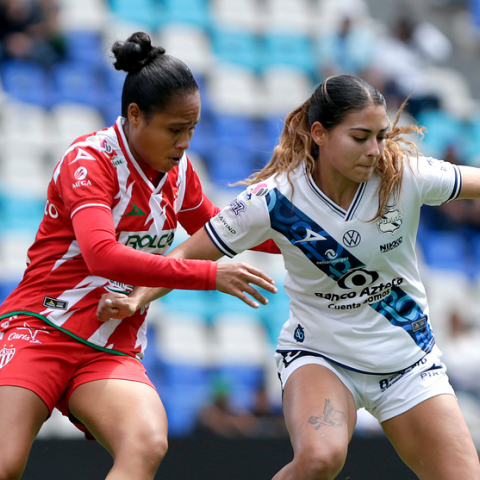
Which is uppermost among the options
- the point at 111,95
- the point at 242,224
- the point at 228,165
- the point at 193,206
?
the point at 242,224

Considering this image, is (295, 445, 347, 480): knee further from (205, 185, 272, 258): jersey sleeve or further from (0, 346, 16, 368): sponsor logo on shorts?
(0, 346, 16, 368): sponsor logo on shorts

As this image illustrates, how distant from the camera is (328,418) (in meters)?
2.90

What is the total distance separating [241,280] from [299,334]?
62 cm

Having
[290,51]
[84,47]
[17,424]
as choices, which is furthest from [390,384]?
[290,51]

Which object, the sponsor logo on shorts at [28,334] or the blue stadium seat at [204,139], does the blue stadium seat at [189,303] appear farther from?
the sponsor logo on shorts at [28,334]

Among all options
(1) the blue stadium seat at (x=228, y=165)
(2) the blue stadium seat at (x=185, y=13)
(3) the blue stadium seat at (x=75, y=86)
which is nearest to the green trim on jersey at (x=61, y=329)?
(1) the blue stadium seat at (x=228, y=165)

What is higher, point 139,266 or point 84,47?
point 139,266

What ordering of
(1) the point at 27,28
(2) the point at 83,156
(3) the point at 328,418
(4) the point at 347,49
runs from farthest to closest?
(4) the point at 347,49
(1) the point at 27,28
(2) the point at 83,156
(3) the point at 328,418

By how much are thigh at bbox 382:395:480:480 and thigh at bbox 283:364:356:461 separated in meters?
0.23

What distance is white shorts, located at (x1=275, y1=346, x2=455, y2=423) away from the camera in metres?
3.10

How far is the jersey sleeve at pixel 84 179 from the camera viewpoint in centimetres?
291

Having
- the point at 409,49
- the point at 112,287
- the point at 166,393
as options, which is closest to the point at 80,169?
the point at 112,287

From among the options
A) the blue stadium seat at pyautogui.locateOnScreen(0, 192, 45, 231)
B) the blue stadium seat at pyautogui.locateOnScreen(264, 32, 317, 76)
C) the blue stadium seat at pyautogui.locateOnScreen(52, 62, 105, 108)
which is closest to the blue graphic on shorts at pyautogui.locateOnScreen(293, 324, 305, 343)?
the blue stadium seat at pyautogui.locateOnScreen(0, 192, 45, 231)

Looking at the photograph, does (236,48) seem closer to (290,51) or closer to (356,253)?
(290,51)
